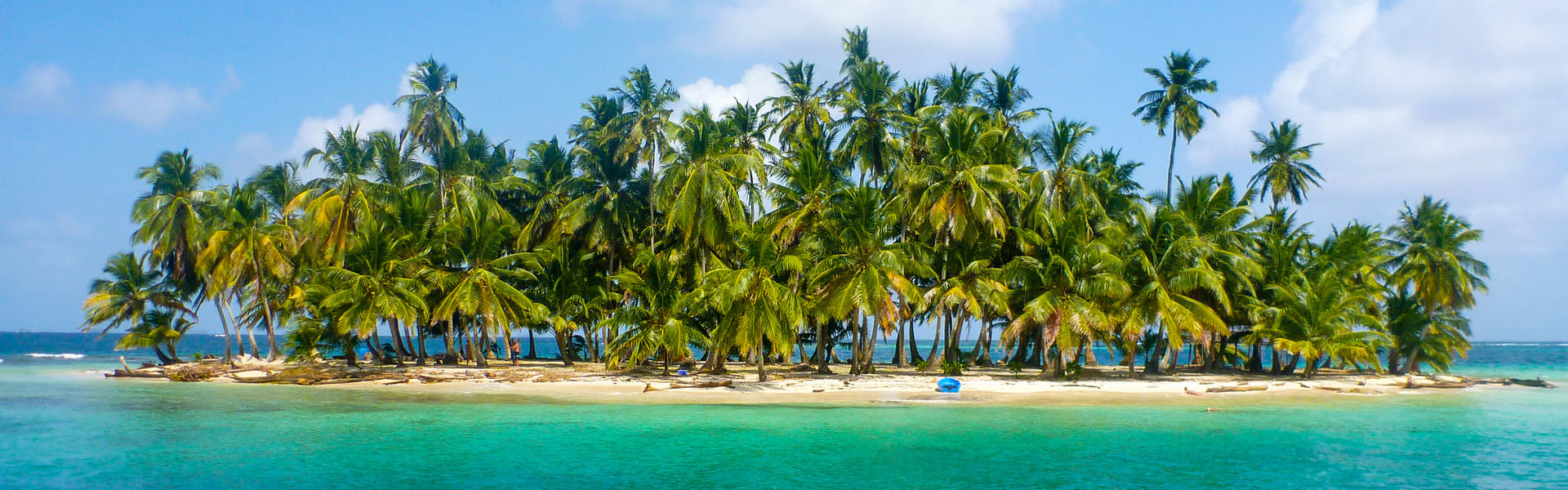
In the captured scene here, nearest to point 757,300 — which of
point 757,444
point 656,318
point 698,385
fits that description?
point 698,385

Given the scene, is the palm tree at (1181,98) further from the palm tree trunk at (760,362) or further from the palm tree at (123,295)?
the palm tree at (123,295)

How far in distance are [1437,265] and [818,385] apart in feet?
82.1

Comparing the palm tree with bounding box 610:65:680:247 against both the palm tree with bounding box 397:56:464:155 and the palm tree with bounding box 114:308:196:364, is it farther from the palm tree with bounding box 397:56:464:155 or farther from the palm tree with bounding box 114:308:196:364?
the palm tree with bounding box 114:308:196:364

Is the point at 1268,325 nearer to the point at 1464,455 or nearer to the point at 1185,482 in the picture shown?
the point at 1464,455


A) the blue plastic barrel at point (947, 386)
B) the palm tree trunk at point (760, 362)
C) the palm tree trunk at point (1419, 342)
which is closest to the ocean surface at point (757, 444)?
the blue plastic barrel at point (947, 386)

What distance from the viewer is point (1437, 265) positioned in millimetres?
33656

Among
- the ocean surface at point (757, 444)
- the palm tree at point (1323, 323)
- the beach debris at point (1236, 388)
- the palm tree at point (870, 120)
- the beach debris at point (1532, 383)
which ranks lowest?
the ocean surface at point (757, 444)

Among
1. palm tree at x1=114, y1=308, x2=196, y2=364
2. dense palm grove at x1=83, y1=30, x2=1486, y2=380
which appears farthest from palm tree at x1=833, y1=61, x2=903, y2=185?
palm tree at x1=114, y1=308, x2=196, y2=364

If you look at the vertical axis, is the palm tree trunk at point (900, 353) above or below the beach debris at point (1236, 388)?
above

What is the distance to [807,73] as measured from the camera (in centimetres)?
3706

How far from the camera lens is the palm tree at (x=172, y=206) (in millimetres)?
34094

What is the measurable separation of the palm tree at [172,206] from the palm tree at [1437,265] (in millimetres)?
46618

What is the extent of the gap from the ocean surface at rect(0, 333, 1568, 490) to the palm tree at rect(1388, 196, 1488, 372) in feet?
38.2

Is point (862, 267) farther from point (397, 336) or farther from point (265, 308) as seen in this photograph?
point (265, 308)
